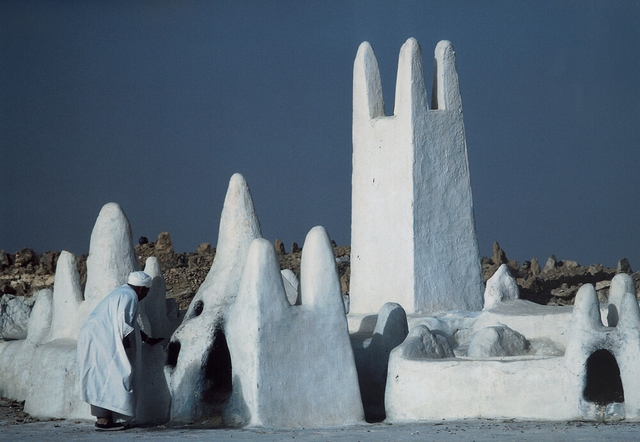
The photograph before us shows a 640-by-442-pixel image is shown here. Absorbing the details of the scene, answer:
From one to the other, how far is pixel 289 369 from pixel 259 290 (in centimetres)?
106

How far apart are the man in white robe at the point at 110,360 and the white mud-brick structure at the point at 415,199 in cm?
516

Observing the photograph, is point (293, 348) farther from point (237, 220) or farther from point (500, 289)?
point (500, 289)

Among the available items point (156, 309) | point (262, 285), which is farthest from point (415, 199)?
point (156, 309)

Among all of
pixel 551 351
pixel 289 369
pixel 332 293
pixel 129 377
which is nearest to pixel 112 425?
pixel 129 377

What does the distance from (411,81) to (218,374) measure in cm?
578

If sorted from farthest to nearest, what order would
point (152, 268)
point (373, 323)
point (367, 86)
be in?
point (367, 86)
point (373, 323)
point (152, 268)

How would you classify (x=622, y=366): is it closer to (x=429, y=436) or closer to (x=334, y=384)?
(x=429, y=436)

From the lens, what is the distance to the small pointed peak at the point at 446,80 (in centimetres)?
1752

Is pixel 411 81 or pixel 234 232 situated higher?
pixel 411 81

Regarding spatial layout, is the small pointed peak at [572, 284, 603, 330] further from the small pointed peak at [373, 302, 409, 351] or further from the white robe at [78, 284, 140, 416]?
the white robe at [78, 284, 140, 416]

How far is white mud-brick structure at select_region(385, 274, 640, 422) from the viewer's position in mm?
12742

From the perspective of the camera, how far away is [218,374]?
47.2 ft

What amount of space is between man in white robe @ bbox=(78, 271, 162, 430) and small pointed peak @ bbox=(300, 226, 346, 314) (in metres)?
2.22

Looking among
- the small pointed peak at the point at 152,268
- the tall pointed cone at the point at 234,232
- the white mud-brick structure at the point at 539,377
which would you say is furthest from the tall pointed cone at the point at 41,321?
the white mud-brick structure at the point at 539,377
